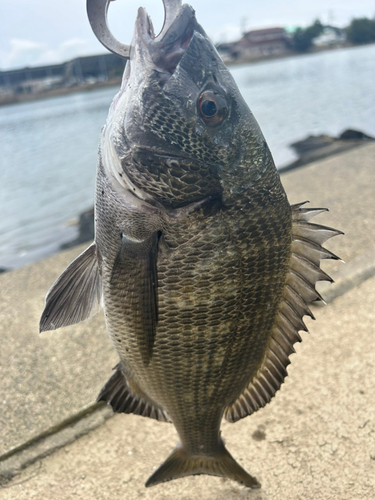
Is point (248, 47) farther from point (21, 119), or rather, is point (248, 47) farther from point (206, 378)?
point (206, 378)

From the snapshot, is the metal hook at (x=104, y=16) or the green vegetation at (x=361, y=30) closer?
the metal hook at (x=104, y=16)

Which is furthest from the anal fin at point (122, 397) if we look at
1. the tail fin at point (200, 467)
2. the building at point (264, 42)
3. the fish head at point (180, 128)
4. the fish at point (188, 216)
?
the building at point (264, 42)

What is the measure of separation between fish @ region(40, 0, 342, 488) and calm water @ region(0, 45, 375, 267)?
668 cm

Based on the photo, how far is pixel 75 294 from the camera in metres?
1.62

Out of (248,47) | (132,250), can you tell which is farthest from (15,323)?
(248,47)

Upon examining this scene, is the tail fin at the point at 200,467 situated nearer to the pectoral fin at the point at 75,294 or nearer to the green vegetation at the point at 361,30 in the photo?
the pectoral fin at the point at 75,294

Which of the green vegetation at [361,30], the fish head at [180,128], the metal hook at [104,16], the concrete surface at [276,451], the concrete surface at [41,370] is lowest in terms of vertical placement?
the concrete surface at [276,451]

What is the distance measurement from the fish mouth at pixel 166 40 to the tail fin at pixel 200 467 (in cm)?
156

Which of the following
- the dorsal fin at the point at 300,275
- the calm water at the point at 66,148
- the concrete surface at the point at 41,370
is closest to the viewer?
the dorsal fin at the point at 300,275

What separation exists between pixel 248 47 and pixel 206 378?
54.5m

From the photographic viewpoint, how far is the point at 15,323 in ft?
10.8

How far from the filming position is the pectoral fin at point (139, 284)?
131cm

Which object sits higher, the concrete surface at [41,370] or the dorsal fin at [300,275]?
the dorsal fin at [300,275]

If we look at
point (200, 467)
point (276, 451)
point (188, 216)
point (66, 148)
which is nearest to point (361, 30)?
point (66, 148)
